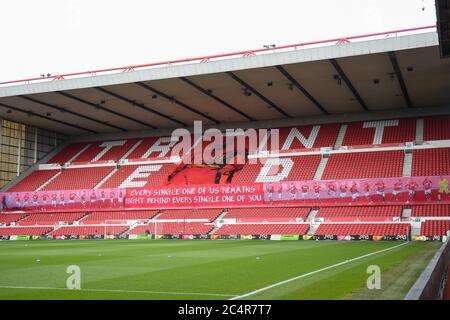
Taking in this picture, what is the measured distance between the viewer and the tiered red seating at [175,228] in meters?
36.3

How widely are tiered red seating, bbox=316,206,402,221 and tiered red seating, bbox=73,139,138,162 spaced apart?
73.5 feet

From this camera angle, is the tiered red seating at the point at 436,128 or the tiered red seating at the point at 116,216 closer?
the tiered red seating at the point at 436,128

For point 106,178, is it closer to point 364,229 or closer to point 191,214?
point 191,214

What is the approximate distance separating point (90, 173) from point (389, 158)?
2658 cm

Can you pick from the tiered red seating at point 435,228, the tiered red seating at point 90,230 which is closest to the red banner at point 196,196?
the tiered red seating at point 90,230

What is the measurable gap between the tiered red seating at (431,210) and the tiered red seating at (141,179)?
20.7 m

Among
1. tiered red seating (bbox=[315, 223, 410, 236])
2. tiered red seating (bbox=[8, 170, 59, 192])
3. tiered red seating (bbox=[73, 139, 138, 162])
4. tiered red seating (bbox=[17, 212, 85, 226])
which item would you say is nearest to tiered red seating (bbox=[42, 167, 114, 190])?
tiered red seating (bbox=[8, 170, 59, 192])

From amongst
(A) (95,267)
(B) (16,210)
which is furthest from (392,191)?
(B) (16,210)

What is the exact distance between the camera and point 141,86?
35750 millimetres

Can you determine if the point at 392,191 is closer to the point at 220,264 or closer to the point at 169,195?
the point at 169,195

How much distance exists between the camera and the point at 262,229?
34.6 m

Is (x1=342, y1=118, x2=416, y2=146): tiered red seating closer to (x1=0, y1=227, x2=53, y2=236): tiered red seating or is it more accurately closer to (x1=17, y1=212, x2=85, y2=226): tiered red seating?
(x1=17, y1=212, x2=85, y2=226): tiered red seating

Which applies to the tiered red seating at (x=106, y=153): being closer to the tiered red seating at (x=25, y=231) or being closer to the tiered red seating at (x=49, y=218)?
the tiered red seating at (x=49, y=218)

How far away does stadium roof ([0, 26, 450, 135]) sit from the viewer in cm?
2981
